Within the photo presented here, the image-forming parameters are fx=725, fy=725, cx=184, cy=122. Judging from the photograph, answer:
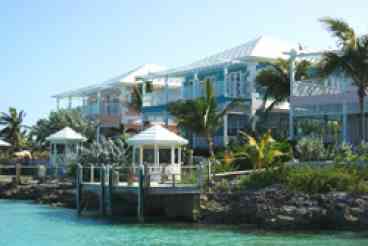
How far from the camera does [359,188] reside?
83.0 feet

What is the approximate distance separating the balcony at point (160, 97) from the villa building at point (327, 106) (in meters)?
9.04

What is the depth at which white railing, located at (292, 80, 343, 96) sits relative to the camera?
36.3m

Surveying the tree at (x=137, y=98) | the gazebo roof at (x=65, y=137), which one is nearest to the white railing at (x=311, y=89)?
the gazebo roof at (x=65, y=137)

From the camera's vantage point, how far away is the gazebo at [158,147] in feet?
104

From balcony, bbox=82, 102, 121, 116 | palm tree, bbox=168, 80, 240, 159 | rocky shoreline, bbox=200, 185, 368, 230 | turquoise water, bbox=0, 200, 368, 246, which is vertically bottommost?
turquoise water, bbox=0, 200, 368, 246

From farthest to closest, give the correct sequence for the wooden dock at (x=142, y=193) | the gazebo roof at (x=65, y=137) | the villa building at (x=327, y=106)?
1. the gazebo roof at (x=65, y=137)
2. the villa building at (x=327, y=106)
3. the wooden dock at (x=142, y=193)

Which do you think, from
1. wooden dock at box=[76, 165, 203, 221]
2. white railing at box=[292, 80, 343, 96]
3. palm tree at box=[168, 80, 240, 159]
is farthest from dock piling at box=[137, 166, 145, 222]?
white railing at box=[292, 80, 343, 96]

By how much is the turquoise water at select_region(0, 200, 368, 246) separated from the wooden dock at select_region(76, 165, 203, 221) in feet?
3.87

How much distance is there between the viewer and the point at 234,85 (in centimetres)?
4184

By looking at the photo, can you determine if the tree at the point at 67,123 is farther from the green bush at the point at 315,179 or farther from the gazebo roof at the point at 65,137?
the green bush at the point at 315,179

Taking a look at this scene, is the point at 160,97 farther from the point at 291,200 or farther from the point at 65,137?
the point at 291,200

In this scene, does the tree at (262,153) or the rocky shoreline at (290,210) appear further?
the tree at (262,153)

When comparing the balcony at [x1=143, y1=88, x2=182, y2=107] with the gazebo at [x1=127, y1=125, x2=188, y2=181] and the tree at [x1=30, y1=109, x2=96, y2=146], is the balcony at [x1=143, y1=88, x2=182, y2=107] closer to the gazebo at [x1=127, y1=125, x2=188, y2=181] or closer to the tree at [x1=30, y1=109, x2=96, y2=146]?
the tree at [x1=30, y1=109, x2=96, y2=146]

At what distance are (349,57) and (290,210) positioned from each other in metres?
9.38
